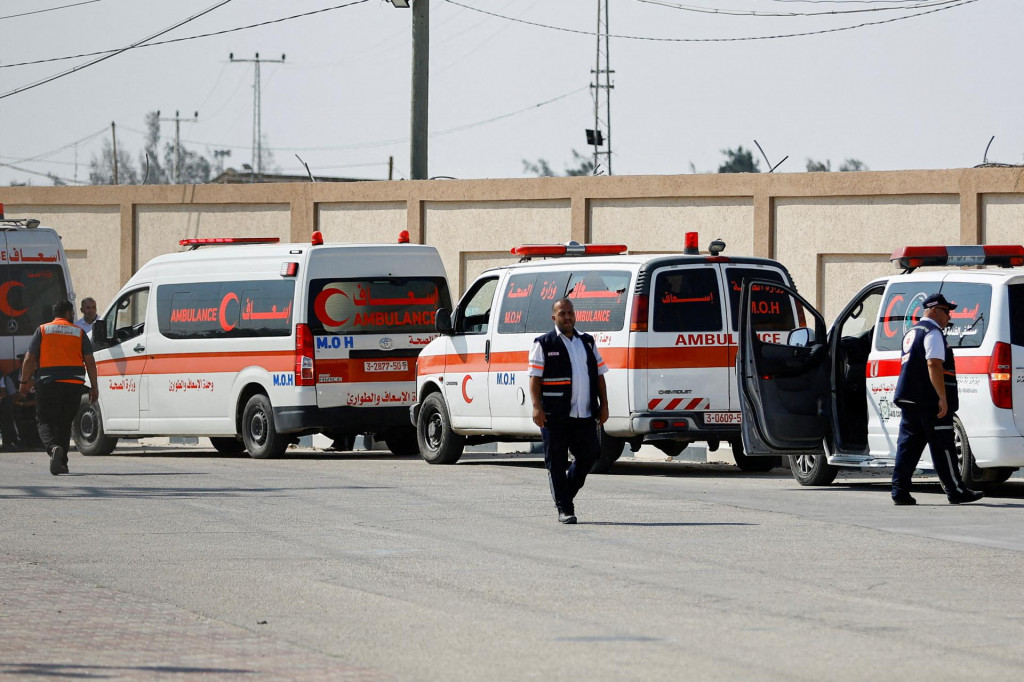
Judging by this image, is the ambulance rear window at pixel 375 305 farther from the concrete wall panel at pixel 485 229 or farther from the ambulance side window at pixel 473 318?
the concrete wall panel at pixel 485 229

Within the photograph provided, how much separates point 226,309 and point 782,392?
8.03m

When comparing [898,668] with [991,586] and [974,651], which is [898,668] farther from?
[991,586]

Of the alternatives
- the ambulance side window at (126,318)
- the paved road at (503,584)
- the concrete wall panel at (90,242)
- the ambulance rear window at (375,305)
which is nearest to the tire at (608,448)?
the paved road at (503,584)

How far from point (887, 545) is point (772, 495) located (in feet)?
13.0

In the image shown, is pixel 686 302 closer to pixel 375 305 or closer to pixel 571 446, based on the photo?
pixel 571 446

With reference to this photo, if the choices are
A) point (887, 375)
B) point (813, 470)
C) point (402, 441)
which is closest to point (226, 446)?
point (402, 441)

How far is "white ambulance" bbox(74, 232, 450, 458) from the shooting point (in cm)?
2031

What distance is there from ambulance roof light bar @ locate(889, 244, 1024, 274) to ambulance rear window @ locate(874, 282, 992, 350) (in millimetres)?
247

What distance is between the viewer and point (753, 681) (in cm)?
695

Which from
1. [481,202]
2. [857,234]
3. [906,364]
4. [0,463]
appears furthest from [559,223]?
[906,364]

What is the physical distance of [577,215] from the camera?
2753cm

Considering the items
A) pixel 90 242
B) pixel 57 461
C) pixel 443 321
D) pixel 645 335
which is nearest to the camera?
pixel 645 335

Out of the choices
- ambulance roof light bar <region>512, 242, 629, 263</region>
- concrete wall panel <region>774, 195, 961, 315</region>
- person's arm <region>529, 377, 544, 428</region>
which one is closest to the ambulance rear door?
ambulance roof light bar <region>512, 242, 629, 263</region>

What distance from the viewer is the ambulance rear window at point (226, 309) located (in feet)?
67.4
